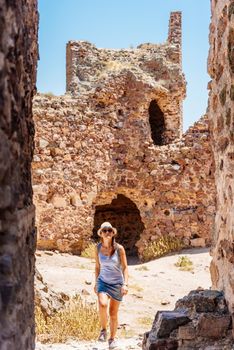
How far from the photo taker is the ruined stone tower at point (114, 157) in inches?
494

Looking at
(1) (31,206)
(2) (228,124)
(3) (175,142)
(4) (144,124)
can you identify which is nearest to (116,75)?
(4) (144,124)

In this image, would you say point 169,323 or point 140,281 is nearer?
point 169,323

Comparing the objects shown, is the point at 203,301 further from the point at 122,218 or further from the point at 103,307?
the point at 122,218

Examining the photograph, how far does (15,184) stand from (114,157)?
37.1 ft

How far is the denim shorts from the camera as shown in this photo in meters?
6.18

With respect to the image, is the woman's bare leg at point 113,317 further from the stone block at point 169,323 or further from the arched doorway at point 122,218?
the arched doorway at point 122,218

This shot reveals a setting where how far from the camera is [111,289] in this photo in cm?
621

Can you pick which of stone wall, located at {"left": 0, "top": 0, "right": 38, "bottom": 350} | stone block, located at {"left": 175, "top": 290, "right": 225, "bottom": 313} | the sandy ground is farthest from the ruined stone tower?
stone wall, located at {"left": 0, "top": 0, "right": 38, "bottom": 350}

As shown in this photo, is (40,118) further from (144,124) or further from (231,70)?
(231,70)

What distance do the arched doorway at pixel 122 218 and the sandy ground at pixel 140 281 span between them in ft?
11.6

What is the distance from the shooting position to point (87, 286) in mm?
9156

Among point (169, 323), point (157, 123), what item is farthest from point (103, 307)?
point (157, 123)

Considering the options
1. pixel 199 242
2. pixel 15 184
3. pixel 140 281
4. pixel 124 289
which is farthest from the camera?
pixel 199 242

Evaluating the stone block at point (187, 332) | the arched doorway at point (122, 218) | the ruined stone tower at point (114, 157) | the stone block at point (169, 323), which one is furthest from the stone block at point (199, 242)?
the stone block at point (187, 332)
